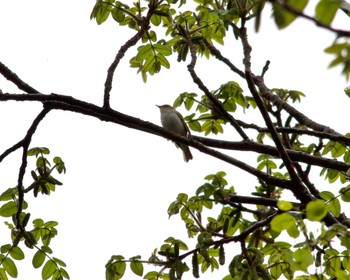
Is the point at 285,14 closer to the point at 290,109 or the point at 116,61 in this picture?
the point at 116,61

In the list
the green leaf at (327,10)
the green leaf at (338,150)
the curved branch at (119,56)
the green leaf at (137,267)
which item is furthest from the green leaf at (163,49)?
the green leaf at (327,10)

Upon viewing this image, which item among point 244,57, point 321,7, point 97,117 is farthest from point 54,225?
point 321,7

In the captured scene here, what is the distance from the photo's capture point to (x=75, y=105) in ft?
10.6

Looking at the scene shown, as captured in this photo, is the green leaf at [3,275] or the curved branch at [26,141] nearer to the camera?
the curved branch at [26,141]

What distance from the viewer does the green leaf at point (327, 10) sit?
3.98 feet

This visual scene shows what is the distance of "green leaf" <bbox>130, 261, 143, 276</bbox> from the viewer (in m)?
3.61

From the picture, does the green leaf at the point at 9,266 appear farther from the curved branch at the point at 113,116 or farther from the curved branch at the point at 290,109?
the curved branch at the point at 290,109

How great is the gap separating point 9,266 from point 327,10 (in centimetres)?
321

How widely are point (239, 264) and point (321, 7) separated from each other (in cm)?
241

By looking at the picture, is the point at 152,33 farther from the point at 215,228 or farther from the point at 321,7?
the point at 321,7

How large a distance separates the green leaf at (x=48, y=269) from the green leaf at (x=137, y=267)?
2.15ft

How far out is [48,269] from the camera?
389 centimetres

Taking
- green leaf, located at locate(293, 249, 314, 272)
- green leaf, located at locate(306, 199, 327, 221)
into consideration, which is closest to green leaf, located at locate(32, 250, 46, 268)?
green leaf, located at locate(293, 249, 314, 272)

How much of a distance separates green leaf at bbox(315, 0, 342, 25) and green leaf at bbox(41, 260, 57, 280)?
10.4 feet
